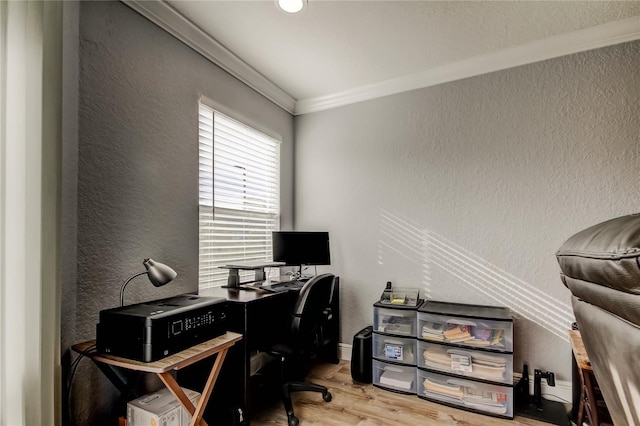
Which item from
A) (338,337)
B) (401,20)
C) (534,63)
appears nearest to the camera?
(401,20)

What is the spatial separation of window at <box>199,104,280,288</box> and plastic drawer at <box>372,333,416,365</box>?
122 cm

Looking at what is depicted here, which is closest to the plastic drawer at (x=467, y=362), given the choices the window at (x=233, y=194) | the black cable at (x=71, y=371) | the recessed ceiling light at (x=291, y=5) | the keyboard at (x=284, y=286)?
the keyboard at (x=284, y=286)

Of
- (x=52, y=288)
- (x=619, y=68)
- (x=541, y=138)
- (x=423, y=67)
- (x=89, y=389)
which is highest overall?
(x=423, y=67)

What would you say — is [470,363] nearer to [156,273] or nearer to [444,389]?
[444,389]

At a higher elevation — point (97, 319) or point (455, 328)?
point (97, 319)

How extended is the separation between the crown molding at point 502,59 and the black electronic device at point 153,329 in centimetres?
240

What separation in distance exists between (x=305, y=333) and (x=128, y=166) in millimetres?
1509

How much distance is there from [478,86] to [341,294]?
2190 mm

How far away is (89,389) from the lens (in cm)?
171

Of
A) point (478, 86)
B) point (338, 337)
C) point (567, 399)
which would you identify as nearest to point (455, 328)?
point (567, 399)

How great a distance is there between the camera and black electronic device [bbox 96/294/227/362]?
4.77 feet

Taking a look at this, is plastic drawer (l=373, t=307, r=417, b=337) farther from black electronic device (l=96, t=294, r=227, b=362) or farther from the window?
black electronic device (l=96, t=294, r=227, b=362)

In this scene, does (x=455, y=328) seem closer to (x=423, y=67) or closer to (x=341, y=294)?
(x=341, y=294)

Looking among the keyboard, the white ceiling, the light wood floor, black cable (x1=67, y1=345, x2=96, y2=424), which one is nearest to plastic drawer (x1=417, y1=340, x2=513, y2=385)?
the light wood floor
